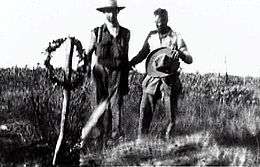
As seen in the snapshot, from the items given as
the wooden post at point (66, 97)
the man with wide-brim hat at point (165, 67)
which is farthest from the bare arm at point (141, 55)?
the wooden post at point (66, 97)

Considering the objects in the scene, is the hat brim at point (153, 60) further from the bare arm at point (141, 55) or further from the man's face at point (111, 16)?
the man's face at point (111, 16)

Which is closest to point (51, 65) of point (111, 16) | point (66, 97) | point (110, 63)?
point (66, 97)

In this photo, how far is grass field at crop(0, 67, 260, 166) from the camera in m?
8.85

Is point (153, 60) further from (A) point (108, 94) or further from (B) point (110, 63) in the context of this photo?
(A) point (108, 94)

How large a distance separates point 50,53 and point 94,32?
783mm

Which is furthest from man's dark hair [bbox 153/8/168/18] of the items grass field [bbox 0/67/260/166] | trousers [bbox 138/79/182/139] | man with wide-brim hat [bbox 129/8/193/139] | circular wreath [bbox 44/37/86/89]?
grass field [bbox 0/67/260/166]

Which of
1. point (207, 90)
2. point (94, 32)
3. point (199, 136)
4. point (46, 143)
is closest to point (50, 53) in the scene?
point (94, 32)

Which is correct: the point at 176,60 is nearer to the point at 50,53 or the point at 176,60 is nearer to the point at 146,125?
the point at 146,125

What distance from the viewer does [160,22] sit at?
916 cm

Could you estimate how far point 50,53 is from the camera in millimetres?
9133

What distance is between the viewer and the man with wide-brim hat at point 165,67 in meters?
9.16

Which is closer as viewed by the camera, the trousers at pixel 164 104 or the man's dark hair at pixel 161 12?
the man's dark hair at pixel 161 12

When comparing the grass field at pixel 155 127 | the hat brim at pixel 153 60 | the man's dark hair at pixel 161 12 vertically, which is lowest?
the grass field at pixel 155 127

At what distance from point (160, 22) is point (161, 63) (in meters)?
0.65
